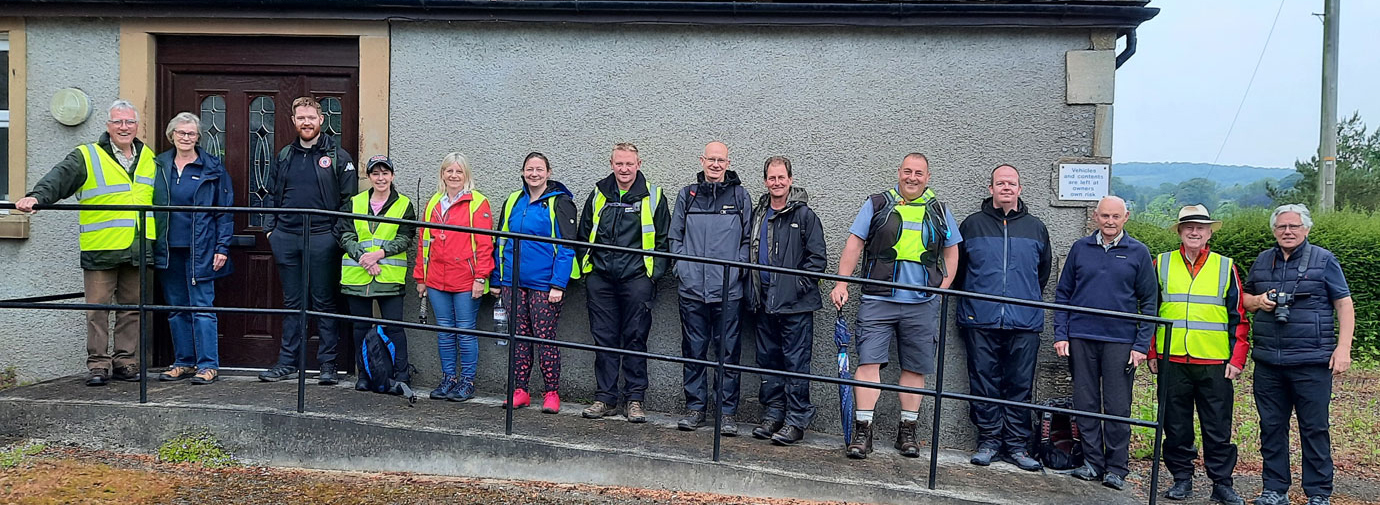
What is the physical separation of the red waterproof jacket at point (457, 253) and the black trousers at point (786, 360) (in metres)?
1.60

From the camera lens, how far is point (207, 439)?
16.3 feet

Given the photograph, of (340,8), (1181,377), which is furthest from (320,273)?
(1181,377)

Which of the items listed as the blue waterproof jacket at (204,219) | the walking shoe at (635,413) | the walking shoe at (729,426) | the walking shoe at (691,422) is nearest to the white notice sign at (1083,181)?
the walking shoe at (729,426)

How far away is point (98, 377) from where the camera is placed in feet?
17.9

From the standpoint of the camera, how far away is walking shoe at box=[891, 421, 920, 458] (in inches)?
211

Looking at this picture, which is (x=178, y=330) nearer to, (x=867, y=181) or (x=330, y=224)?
(x=330, y=224)

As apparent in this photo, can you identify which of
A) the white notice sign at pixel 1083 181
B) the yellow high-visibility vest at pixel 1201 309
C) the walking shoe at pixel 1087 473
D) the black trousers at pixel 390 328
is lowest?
the walking shoe at pixel 1087 473

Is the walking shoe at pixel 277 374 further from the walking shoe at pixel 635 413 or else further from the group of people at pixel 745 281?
the walking shoe at pixel 635 413

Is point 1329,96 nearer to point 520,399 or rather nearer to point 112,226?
point 520,399

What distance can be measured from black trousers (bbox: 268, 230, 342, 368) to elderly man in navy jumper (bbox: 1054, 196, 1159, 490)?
4.06 meters

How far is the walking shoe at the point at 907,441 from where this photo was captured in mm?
5367

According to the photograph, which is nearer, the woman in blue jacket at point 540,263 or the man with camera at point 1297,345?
the man with camera at point 1297,345

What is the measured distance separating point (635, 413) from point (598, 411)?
212mm

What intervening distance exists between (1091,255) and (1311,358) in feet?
3.71
